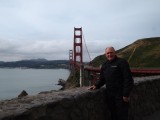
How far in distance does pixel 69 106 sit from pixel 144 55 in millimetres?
64759

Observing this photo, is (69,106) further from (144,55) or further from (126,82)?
(144,55)

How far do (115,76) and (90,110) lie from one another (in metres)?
0.63

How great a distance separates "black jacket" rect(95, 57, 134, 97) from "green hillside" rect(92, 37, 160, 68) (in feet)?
162

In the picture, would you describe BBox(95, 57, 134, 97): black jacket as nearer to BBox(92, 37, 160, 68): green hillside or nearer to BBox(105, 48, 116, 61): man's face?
BBox(105, 48, 116, 61): man's face

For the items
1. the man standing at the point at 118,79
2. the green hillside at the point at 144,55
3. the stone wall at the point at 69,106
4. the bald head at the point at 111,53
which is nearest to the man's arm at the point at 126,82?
the man standing at the point at 118,79

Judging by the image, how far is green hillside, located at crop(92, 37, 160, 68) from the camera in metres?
58.2

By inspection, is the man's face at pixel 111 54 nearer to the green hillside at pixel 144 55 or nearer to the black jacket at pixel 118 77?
the black jacket at pixel 118 77

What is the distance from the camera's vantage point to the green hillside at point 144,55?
58181 millimetres

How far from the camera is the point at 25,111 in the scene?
3.27m

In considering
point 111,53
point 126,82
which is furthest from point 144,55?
point 126,82

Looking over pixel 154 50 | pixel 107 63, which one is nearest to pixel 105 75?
pixel 107 63

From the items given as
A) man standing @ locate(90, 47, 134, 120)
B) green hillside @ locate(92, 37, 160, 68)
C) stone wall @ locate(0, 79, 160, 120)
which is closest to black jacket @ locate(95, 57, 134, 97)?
man standing @ locate(90, 47, 134, 120)

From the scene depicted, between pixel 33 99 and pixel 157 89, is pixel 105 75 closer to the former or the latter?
pixel 33 99

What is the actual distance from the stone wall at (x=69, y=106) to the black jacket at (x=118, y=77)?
0.36 meters
